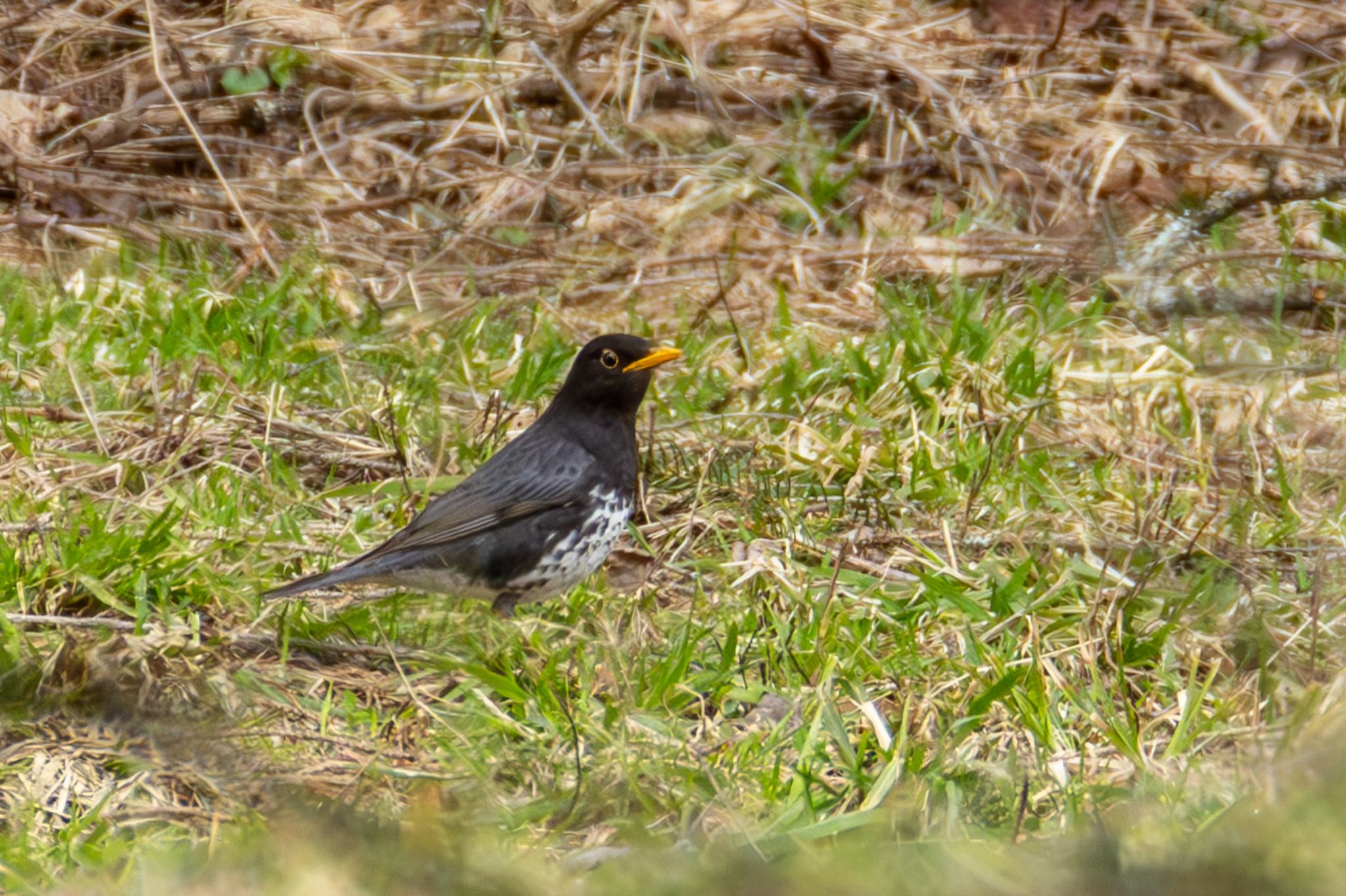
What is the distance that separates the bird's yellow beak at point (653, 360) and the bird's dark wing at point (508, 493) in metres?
0.33

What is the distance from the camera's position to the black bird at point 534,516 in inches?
169

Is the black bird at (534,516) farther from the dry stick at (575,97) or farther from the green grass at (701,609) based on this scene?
the dry stick at (575,97)

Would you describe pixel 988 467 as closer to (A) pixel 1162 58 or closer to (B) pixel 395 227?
(B) pixel 395 227

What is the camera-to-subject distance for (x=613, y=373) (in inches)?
185

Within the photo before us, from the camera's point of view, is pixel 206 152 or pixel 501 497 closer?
pixel 501 497

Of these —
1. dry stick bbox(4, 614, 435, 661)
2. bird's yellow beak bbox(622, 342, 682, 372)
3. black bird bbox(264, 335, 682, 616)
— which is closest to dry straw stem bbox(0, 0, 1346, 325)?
bird's yellow beak bbox(622, 342, 682, 372)

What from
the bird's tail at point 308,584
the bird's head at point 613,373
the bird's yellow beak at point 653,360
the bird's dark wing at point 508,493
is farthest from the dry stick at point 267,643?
the bird's yellow beak at point 653,360

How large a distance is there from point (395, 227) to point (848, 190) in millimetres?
2472

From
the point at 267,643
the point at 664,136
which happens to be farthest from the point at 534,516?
the point at 664,136

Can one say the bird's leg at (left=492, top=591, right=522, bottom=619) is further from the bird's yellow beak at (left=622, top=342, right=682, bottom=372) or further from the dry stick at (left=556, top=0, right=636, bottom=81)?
the dry stick at (left=556, top=0, right=636, bottom=81)

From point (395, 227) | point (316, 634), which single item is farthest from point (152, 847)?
point (395, 227)

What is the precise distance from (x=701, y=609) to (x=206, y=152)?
443cm

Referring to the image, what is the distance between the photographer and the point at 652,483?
5.02 metres

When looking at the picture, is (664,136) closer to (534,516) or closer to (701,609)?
(534,516)
